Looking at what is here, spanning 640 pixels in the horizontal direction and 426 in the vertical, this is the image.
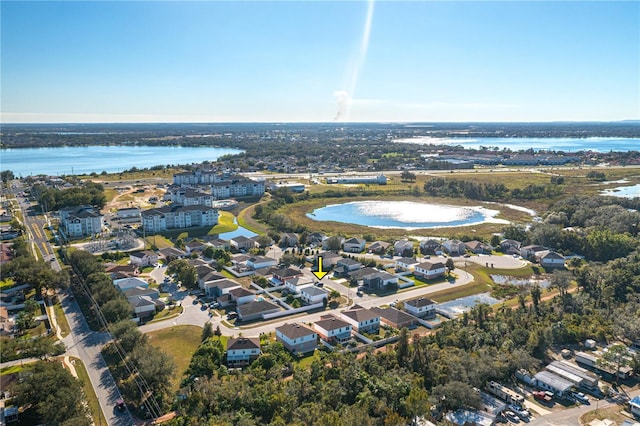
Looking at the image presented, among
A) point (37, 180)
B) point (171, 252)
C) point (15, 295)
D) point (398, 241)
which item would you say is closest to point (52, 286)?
point (15, 295)

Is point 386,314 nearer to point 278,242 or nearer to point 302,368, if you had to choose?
point 302,368

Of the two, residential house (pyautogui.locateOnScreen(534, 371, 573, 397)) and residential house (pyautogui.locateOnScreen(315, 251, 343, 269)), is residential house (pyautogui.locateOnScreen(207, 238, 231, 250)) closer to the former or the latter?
residential house (pyautogui.locateOnScreen(315, 251, 343, 269))

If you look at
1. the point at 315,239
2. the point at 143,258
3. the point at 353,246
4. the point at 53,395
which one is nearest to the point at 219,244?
the point at 143,258

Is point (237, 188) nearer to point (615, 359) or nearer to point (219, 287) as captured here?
point (219, 287)

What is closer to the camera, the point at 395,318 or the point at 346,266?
the point at 395,318

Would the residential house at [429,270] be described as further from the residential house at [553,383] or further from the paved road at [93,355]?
the paved road at [93,355]
